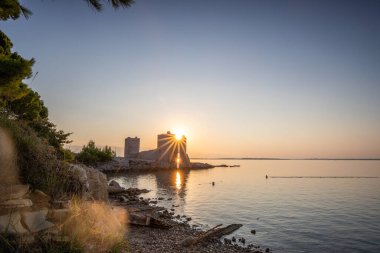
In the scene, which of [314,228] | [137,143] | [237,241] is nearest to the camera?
Answer: [237,241]

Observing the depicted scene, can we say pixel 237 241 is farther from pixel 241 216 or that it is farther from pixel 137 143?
pixel 137 143

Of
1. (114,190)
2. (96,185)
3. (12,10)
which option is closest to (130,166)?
(114,190)

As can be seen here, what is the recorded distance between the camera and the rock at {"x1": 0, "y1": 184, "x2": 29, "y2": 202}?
597 cm

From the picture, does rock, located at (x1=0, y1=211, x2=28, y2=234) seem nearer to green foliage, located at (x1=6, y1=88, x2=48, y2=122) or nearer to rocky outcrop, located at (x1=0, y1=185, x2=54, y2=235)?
rocky outcrop, located at (x1=0, y1=185, x2=54, y2=235)

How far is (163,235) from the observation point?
15523 mm

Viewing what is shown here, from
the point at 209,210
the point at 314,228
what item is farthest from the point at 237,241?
the point at 209,210

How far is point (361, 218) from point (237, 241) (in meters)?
17.3

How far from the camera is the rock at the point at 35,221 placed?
5.90 metres

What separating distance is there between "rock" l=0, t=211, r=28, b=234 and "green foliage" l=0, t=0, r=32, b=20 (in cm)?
571

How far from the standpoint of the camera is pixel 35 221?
606cm

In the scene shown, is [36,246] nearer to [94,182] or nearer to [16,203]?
[16,203]

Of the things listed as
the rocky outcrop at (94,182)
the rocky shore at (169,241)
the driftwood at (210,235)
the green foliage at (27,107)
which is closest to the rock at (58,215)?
the rocky outcrop at (94,182)

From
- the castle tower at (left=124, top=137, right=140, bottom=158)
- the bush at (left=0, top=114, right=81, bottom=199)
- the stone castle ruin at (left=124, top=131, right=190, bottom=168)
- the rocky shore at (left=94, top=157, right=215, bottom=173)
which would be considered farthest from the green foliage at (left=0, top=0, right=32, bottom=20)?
the castle tower at (left=124, top=137, right=140, bottom=158)

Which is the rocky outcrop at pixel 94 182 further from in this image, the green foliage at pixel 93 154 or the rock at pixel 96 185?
the green foliage at pixel 93 154
